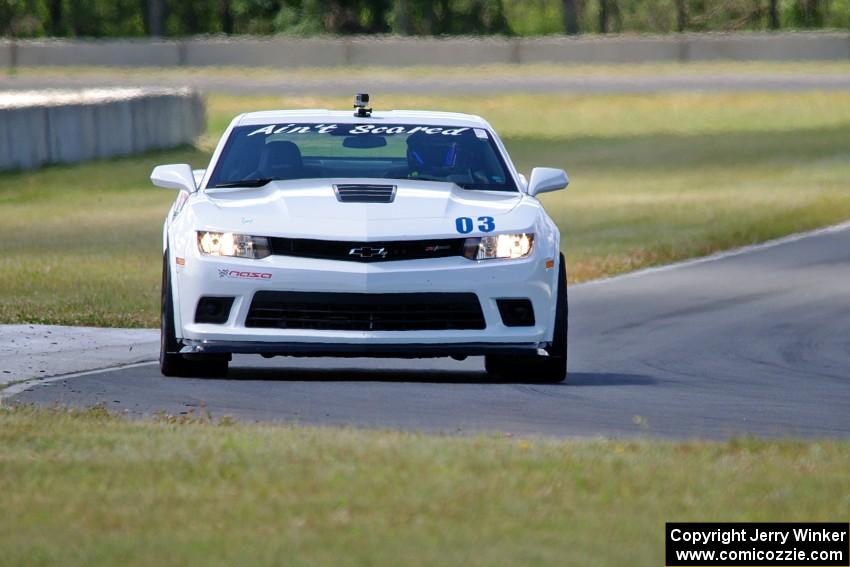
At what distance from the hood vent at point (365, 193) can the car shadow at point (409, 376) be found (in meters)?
1.22

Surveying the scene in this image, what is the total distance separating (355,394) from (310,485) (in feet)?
11.8

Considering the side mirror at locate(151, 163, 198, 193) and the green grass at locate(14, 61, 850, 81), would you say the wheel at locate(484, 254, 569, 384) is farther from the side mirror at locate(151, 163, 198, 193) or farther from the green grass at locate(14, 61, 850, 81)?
the green grass at locate(14, 61, 850, 81)

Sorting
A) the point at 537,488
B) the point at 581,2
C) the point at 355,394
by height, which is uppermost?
the point at 537,488

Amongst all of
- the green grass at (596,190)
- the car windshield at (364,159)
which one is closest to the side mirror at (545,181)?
the car windshield at (364,159)

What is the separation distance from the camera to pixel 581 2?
380ft

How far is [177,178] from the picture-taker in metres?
11.6

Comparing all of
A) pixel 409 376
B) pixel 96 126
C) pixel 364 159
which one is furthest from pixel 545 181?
pixel 96 126

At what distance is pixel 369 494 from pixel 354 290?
140 inches

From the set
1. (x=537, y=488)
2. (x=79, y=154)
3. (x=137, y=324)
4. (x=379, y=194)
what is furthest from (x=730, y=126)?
(x=537, y=488)

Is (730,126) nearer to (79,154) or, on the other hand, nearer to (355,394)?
(79,154)

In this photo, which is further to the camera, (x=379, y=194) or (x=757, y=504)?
(x=379, y=194)

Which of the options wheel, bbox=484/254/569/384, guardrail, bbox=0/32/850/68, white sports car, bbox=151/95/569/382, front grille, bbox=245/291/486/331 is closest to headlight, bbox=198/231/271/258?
white sports car, bbox=151/95/569/382

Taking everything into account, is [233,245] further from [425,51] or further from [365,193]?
[425,51]

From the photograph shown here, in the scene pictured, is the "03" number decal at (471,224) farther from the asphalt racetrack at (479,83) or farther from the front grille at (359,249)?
the asphalt racetrack at (479,83)
